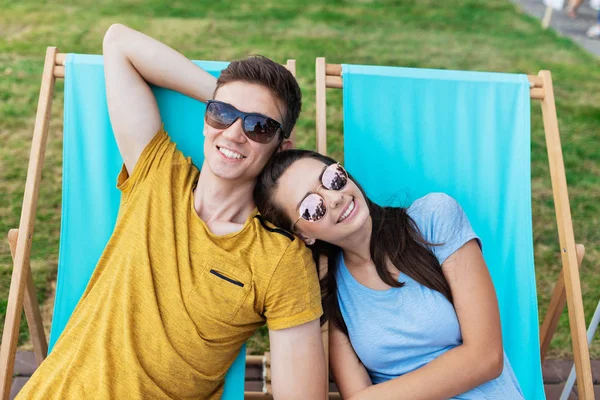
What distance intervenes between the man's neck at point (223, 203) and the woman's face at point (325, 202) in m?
0.21

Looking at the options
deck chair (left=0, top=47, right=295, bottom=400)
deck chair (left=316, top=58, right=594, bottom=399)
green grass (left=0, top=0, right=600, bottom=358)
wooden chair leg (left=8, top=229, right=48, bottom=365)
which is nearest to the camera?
wooden chair leg (left=8, top=229, right=48, bottom=365)

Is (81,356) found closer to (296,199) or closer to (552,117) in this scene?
(296,199)

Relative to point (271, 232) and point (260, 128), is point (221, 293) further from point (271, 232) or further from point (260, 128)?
point (260, 128)

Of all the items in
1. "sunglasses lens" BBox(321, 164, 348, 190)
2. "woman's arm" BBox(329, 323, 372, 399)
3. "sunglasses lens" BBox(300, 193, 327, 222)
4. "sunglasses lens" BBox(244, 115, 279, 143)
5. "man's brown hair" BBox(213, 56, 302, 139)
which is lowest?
"woman's arm" BBox(329, 323, 372, 399)

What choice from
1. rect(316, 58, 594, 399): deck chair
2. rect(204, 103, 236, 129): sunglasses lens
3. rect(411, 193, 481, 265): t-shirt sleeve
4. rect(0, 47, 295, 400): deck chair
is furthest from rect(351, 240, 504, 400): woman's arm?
rect(0, 47, 295, 400): deck chair

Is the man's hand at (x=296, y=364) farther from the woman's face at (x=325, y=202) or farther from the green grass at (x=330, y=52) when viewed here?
the green grass at (x=330, y=52)

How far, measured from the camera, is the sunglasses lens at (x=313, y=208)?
2.17 meters

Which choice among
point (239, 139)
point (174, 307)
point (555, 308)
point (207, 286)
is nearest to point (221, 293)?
point (207, 286)

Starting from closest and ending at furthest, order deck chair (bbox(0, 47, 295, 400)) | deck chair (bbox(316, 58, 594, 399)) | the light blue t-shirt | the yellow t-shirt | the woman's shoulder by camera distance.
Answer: the yellow t-shirt → the light blue t-shirt → the woman's shoulder → deck chair (bbox(0, 47, 295, 400)) → deck chair (bbox(316, 58, 594, 399))

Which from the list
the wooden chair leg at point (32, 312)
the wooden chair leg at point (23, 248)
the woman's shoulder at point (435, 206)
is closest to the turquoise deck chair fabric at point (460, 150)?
the woman's shoulder at point (435, 206)

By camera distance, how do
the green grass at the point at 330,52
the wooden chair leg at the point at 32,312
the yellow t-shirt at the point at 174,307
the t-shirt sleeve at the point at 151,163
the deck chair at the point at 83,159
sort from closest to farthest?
1. the yellow t-shirt at the point at 174,307
2. the t-shirt sleeve at the point at 151,163
3. the wooden chair leg at the point at 32,312
4. the deck chair at the point at 83,159
5. the green grass at the point at 330,52

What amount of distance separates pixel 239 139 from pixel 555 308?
1.59 metres

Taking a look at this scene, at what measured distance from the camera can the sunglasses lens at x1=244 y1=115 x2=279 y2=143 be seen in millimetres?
2234

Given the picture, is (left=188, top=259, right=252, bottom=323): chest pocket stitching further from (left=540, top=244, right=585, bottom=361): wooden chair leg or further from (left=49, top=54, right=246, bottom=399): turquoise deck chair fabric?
(left=540, top=244, right=585, bottom=361): wooden chair leg
